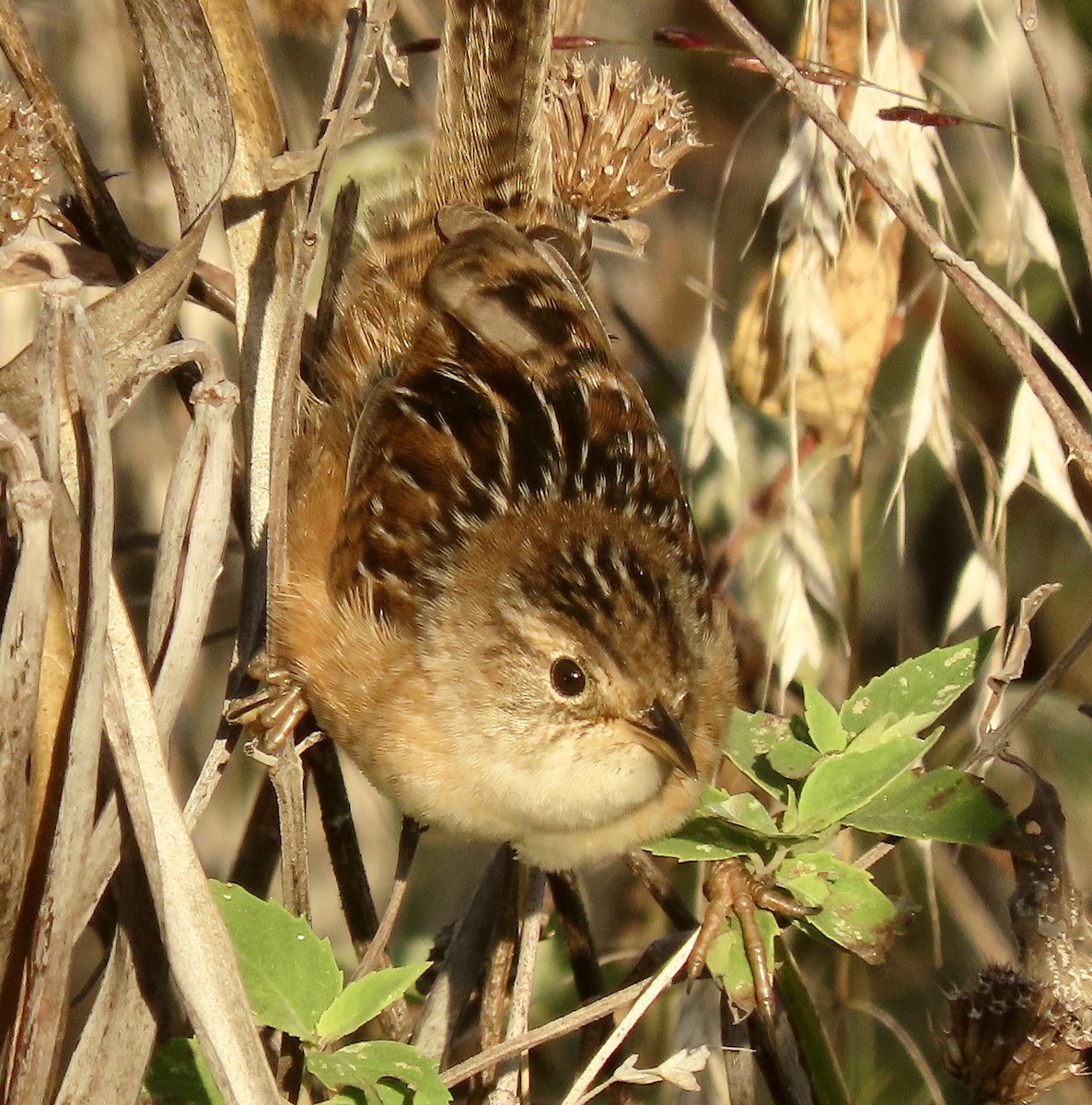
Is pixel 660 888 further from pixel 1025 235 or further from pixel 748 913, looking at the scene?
pixel 1025 235

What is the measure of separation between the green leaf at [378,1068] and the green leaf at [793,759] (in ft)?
1.70

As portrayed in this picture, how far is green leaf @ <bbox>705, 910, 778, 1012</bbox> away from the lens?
1590 mm

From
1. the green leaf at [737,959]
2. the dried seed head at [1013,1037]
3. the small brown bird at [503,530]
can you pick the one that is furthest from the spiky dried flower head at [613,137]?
the dried seed head at [1013,1037]

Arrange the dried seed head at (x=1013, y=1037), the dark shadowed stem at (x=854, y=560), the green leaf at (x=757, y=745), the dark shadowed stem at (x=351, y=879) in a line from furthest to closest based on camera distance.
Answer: the dark shadowed stem at (x=854, y=560) → the dark shadowed stem at (x=351, y=879) → the green leaf at (x=757, y=745) → the dried seed head at (x=1013, y=1037)

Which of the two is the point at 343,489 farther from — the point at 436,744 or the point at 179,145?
the point at 179,145

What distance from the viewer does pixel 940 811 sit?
161cm

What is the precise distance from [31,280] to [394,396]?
0.64 meters

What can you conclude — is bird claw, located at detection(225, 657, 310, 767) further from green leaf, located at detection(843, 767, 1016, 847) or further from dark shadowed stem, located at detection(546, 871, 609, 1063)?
green leaf, located at detection(843, 767, 1016, 847)

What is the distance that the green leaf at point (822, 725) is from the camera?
5.50 feet

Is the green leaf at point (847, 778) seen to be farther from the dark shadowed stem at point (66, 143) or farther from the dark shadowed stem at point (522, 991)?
the dark shadowed stem at point (66, 143)

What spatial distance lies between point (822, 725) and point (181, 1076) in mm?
820

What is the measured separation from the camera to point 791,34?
135 inches

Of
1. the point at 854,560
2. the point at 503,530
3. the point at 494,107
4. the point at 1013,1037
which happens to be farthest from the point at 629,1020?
the point at 494,107

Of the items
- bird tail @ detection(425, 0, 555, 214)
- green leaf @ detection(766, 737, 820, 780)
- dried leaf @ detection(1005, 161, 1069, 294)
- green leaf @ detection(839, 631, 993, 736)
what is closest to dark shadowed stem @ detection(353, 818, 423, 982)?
green leaf @ detection(766, 737, 820, 780)
